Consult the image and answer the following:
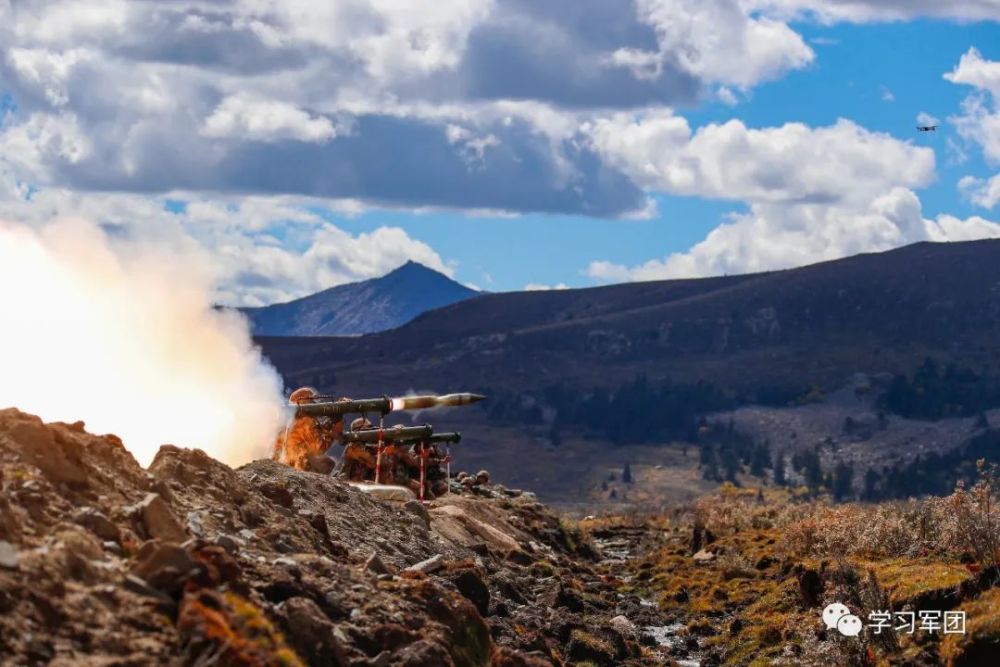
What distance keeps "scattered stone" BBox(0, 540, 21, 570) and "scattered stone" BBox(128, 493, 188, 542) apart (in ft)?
15.6

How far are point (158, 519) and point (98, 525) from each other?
2125 millimetres

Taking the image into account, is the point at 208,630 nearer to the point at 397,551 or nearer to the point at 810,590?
the point at 397,551

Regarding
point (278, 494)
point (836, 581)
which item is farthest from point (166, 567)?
point (836, 581)

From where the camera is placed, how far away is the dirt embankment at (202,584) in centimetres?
2111

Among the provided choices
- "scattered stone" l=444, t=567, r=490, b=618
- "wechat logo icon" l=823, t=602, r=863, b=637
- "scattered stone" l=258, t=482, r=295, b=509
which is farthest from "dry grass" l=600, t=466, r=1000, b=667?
"scattered stone" l=258, t=482, r=295, b=509

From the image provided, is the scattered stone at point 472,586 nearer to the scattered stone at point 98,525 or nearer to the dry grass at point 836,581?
the dry grass at point 836,581

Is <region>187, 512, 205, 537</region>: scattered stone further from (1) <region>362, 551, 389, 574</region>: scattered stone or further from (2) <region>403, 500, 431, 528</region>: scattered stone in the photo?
(2) <region>403, 500, 431, 528</region>: scattered stone

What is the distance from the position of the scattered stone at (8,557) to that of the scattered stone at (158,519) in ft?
15.6

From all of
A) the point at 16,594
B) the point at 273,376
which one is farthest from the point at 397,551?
the point at 273,376

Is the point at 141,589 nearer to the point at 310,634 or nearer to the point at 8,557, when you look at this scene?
the point at 8,557

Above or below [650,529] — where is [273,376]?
above

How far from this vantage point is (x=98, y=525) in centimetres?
2494

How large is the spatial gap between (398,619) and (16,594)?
7995mm

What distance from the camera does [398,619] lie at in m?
27.3
